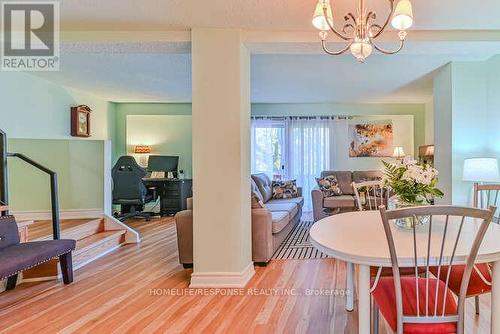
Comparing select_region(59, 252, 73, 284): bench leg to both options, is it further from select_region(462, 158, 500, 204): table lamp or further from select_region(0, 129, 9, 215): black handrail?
select_region(462, 158, 500, 204): table lamp

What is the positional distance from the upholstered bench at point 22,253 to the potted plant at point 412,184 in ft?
9.05

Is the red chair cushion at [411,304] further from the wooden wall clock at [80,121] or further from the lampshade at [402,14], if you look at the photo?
the wooden wall clock at [80,121]

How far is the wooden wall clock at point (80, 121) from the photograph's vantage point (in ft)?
18.9

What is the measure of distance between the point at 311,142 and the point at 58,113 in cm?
484

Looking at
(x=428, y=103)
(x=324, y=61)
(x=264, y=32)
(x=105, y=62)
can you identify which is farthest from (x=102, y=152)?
(x=428, y=103)

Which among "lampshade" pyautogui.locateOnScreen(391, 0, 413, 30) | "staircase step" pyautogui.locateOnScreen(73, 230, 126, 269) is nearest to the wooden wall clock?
"staircase step" pyautogui.locateOnScreen(73, 230, 126, 269)

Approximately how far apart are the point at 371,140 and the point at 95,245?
18.5 feet

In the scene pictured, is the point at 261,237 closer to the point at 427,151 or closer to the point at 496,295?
the point at 496,295

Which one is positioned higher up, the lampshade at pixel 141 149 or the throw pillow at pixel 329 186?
the lampshade at pixel 141 149

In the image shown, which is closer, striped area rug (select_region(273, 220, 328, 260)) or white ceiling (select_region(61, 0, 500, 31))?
white ceiling (select_region(61, 0, 500, 31))

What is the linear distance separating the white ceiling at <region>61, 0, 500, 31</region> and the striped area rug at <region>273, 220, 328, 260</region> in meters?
2.49

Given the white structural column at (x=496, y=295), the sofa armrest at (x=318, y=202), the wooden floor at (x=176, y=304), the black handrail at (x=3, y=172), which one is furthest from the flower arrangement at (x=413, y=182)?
the sofa armrest at (x=318, y=202)

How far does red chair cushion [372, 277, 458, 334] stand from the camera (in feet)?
4.66

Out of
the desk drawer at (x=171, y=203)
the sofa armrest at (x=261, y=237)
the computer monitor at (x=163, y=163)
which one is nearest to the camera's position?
the sofa armrest at (x=261, y=237)
